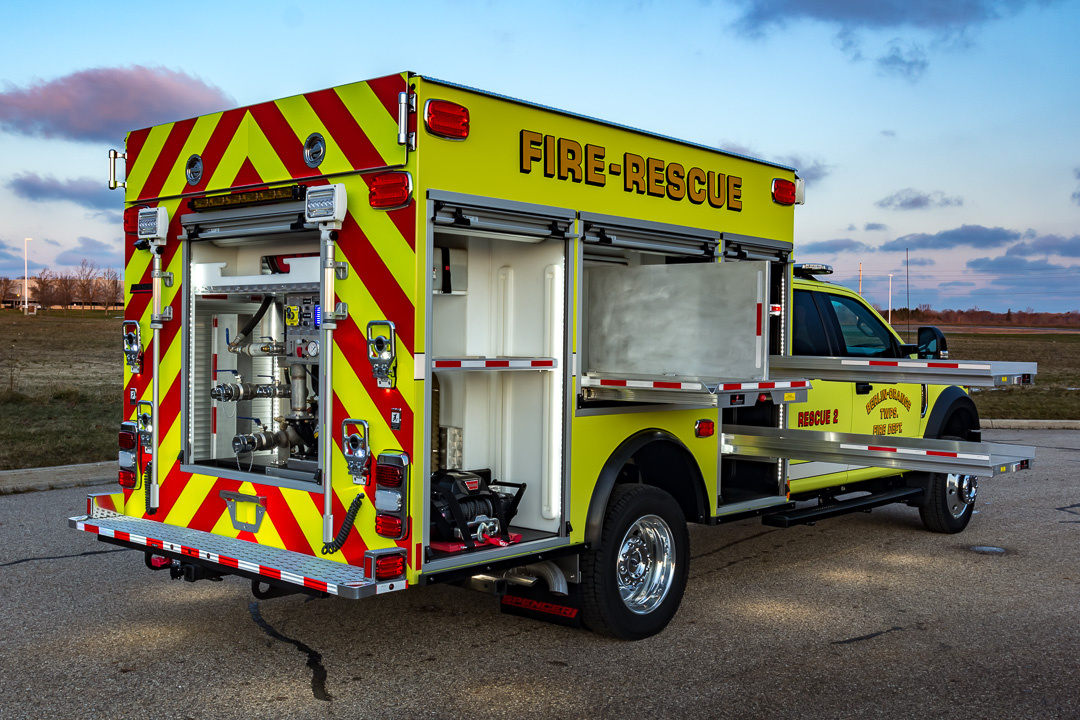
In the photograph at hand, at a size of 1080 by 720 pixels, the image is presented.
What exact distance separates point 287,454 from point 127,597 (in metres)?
1.70

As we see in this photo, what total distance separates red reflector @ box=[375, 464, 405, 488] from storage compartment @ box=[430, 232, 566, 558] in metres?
0.93

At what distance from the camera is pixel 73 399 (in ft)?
55.7

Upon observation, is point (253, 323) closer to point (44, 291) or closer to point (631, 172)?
point (631, 172)

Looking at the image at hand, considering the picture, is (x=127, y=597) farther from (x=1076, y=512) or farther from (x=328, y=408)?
(x=1076, y=512)

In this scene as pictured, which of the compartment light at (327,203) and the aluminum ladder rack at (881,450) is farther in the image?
the aluminum ladder rack at (881,450)

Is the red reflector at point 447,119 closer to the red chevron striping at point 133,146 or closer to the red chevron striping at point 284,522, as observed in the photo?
the red chevron striping at point 284,522

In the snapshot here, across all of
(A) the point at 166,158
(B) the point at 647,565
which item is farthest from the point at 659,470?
(A) the point at 166,158

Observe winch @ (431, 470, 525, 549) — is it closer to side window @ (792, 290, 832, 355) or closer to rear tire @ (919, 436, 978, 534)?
side window @ (792, 290, 832, 355)

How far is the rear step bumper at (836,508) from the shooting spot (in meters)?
7.02

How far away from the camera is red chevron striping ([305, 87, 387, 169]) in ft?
15.5

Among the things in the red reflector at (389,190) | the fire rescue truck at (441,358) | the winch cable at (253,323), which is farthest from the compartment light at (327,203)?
the winch cable at (253,323)

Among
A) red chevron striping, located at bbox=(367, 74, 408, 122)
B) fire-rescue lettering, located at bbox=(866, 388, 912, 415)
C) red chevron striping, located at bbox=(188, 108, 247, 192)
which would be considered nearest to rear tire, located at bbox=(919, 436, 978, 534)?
fire-rescue lettering, located at bbox=(866, 388, 912, 415)

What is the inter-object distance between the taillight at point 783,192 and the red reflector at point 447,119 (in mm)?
3008

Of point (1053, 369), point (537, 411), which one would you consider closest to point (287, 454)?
point (537, 411)
